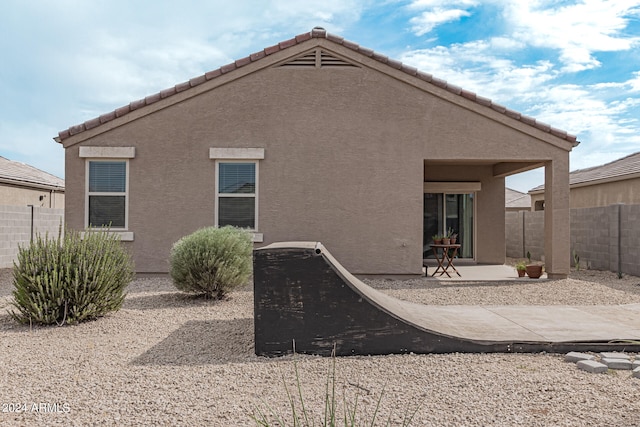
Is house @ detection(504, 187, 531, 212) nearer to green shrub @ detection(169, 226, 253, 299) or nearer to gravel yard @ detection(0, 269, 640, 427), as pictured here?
green shrub @ detection(169, 226, 253, 299)

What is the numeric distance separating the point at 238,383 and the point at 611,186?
19.3 m

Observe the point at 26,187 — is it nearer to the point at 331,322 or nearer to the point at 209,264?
the point at 209,264

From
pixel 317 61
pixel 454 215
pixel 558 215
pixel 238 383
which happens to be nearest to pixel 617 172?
pixel 454 215

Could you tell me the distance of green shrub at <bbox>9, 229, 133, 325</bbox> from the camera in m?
7.07

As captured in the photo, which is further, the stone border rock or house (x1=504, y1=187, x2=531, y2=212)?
house (x1=504, y1=187, x2=531, y2=212)

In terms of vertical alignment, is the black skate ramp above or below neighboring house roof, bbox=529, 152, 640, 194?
below

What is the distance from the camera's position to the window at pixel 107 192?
12070 millimetres

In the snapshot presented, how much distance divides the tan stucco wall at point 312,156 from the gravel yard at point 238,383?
520 centimetres

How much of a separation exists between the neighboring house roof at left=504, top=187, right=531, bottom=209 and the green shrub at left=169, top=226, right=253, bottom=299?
26.0 m

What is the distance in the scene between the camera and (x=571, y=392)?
14.3 ft

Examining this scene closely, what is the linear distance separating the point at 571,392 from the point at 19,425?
4.31 metres

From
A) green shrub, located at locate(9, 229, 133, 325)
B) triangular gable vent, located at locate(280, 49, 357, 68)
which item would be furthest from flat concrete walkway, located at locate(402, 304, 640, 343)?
triangular gable vent, located at locate(280, 49, 357, 68)

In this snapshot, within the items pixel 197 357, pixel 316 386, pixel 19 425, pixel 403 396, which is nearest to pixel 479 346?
pixel 403 396

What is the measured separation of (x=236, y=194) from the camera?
12.1 meters
